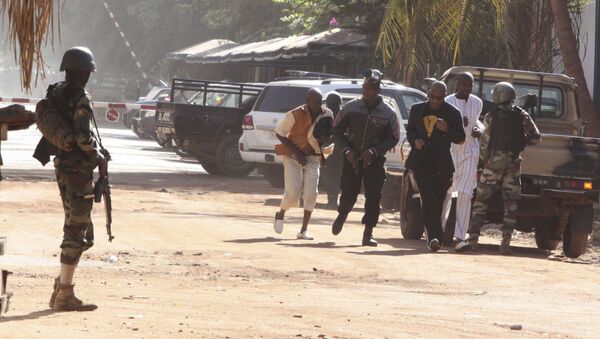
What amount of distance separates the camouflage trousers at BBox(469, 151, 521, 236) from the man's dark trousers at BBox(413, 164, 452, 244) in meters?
0.55

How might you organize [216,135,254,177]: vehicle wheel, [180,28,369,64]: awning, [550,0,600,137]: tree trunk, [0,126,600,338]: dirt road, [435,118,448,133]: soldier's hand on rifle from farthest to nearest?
[180,28,369,64]: awning < [216,135,254,177]: vehicle wheel < [550,0,600,137]: tree trunk < [435,118,448,133]: soldier's hand on rifle < [0,126,600,338]: dirt road

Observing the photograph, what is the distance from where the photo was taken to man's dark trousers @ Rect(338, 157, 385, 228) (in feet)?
49.7

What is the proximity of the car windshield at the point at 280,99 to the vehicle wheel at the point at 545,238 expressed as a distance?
797 centimetres

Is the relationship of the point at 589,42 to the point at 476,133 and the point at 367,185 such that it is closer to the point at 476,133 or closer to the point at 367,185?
the point at 476,133

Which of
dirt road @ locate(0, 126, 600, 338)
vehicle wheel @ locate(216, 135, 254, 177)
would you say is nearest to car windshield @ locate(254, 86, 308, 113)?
vehicle wheel @ locate(216, 135, 254, 177)

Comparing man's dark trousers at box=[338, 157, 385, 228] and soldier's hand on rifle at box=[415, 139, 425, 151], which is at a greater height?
soldier's hand on rifle at box=[415, 139, 425, 151]

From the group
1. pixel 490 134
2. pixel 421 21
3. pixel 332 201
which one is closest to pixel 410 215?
pixel 490 134

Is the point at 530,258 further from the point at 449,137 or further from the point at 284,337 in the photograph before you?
the point at 284,337

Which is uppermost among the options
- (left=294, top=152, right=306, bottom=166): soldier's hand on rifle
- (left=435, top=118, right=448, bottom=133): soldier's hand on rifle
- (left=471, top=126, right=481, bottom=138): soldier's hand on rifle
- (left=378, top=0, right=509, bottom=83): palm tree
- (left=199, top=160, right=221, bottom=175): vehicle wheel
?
(left=378, top=0, right=509, bottom=83): palm tree

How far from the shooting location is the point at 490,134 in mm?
15250

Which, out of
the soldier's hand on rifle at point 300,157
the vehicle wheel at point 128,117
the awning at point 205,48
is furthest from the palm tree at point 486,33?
the awning at point 205,48

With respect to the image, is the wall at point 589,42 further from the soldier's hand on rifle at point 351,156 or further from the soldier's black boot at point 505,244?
the soldier's hand on rifle at point 351,156

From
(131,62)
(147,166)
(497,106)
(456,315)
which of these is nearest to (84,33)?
(131,62)

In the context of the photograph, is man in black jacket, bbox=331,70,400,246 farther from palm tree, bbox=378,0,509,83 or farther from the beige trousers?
palm tree, bbox=378,0,509,83
